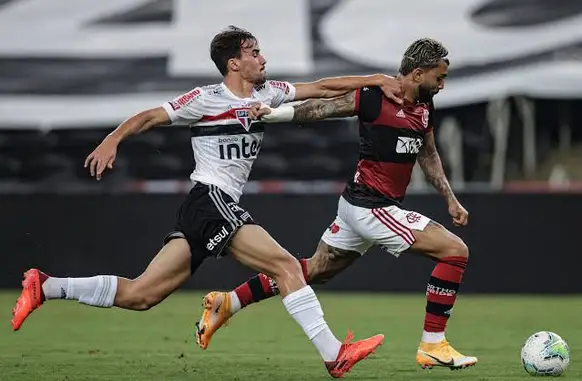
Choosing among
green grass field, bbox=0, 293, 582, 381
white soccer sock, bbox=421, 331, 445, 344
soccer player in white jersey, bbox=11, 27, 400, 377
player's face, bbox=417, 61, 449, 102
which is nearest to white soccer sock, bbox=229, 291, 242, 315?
green grass field, bbox=0, 293, 582, 381

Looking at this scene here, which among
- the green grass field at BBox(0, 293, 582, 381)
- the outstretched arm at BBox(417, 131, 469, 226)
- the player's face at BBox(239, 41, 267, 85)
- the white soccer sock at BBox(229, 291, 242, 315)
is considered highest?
the player's face at BBox(239, 41, 267, 85)

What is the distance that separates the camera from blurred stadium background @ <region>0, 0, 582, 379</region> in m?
15.1

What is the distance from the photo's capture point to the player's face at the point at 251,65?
844cm

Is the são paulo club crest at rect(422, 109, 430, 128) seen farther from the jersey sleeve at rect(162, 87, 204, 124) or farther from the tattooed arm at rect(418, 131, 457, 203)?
the jersey sleeve at rect(162, 87, 204, 124)

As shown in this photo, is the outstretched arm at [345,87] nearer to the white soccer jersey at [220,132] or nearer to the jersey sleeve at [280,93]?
the jersey sleeve at [280,93]

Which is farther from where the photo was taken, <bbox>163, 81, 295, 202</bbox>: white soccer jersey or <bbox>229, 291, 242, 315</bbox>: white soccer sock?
<bbox>229, 291, 242, 315</bbox>: white soccer sock

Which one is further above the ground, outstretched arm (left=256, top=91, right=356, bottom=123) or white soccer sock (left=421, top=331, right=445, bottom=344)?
outstretched arm (left=256, top=91, right=356, bottom=123)

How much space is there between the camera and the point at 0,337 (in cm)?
1076

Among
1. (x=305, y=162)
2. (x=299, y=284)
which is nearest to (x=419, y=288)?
(x=305, y=162)

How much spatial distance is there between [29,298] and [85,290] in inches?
13.7

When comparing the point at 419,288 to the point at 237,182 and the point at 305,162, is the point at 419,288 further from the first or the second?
the point at 237,182

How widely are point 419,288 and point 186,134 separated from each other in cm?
380

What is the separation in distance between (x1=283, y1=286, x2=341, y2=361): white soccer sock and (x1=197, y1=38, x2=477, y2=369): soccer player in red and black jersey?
825 mm

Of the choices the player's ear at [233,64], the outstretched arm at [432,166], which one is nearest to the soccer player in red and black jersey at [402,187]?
the outstretched arm at [432,166]
